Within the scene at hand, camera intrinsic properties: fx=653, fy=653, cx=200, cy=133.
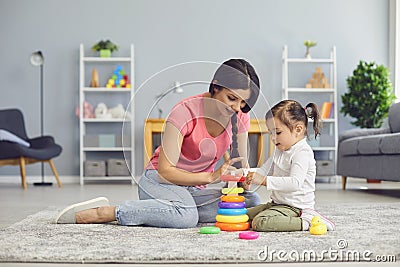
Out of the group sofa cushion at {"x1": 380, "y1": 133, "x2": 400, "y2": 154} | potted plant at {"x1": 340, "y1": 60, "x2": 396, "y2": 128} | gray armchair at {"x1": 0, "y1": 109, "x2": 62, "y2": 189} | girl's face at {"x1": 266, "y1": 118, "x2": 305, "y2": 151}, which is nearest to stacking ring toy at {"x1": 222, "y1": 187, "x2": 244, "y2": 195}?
girl's face at {"x1": 266, "y1": 118, "x2": 305, "y2": 151}

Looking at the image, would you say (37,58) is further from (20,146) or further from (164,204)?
(164,204)

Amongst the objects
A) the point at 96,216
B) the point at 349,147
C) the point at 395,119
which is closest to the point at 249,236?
the point at 96,216

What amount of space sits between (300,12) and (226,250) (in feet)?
17.0

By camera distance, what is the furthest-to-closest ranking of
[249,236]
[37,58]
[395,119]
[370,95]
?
[37,58] → [370,95] → [395,119] → [249,236]

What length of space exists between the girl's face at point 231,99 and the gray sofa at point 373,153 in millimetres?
2270

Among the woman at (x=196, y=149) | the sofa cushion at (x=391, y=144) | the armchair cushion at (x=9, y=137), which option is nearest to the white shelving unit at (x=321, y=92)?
the sofa cushion at (x=391, y=144)

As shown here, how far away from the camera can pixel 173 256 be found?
188 cm

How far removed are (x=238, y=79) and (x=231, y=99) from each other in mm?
76

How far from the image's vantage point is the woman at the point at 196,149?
237 centimetres

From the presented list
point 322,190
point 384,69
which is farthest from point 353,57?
point 322,190

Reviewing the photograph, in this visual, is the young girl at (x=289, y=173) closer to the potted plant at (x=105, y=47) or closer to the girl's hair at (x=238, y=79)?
the girl's hair at (x=238, y=79)

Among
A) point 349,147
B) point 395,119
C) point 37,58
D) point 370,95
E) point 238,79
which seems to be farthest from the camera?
point 37,58

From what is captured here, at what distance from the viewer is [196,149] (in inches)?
96.1

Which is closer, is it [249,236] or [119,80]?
[249,236]
